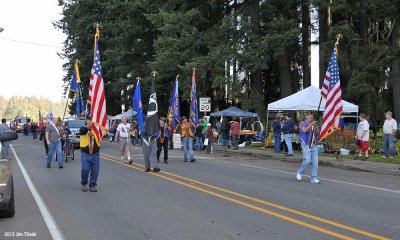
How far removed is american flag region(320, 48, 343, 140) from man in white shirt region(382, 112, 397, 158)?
379 cm

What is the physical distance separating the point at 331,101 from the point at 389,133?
454 cm

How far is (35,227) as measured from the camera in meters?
7.15

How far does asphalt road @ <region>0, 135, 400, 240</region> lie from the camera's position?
6852mm

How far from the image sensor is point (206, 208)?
28.3ft

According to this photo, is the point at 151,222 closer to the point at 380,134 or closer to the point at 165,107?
the point at 380,134

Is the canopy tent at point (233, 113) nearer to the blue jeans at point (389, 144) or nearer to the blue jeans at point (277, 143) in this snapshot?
the blue jeans at point (277, 143)

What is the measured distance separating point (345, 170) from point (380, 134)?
19.8 feet

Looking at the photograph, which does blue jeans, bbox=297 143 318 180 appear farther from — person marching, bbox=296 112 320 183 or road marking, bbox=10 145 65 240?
road marking, bbox=10 145 65 240

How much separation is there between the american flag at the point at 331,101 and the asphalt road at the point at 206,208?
202cm

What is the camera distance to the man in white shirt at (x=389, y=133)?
18.7 meters

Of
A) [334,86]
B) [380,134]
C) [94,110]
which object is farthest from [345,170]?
[94,110]

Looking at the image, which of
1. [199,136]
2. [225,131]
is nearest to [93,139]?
[199,136]

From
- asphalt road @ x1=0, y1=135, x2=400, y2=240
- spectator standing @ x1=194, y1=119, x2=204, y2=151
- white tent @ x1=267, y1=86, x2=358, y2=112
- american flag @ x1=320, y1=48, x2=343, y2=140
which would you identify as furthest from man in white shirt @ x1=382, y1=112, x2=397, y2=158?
spectator standing @ x1=194, y1=119, x2=204, y2=151

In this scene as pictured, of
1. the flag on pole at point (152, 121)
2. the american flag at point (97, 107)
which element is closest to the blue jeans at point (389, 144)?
the flag on pole at point (152, 121)
